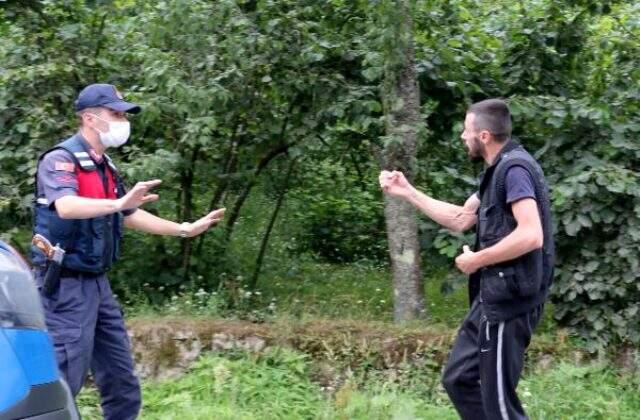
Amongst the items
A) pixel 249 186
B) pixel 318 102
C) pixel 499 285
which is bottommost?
pixel 249 186

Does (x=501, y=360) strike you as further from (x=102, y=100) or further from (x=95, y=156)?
(x=102, y=100)

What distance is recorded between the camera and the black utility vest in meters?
4.46

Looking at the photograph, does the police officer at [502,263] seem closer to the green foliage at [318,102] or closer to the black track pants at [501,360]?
the black track pants at [501,360]

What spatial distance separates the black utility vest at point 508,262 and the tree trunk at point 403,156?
6.17 ft

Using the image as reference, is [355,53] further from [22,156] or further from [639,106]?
[22,156]

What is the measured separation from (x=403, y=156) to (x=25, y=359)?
3.83m

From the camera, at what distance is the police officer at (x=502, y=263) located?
173 inches

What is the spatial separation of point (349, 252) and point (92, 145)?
18.9 feet

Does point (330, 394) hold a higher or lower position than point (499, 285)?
lower

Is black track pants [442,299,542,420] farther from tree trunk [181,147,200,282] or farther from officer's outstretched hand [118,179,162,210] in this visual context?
tree trunk [181,147,200,282]

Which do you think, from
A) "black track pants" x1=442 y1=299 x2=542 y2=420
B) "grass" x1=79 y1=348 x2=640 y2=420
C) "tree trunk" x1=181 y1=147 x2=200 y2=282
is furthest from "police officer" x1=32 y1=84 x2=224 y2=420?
"tree trunk" x1=181 y1=147 x2=200 y2=282

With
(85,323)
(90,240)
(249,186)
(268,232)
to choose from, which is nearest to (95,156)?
(90,240)

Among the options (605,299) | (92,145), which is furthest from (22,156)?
(605,299)

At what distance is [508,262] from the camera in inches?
176
